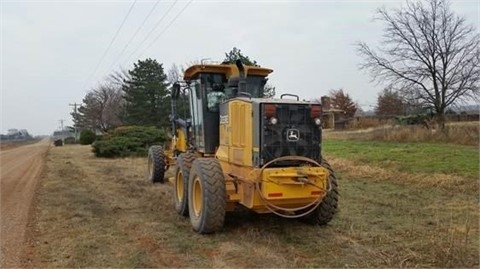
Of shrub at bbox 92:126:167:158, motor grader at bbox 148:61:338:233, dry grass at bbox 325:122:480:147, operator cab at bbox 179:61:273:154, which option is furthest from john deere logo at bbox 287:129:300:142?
shrub at bbox 92:126:167:158

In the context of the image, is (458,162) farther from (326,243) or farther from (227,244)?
(227,244)

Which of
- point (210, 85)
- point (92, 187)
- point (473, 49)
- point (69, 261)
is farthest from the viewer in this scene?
point (473, 49)

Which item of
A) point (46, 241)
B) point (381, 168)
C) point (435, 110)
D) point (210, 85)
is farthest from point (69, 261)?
point (435, 110)

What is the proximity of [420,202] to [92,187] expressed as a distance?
309 inches

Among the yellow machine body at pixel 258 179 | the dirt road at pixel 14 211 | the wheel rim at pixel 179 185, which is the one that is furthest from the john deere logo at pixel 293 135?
the dirt road at pixel 14 211

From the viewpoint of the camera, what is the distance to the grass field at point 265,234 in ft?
18.1

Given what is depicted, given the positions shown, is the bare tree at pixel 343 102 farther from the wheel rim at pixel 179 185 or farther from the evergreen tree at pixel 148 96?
the wheel rim at pixel 179 185

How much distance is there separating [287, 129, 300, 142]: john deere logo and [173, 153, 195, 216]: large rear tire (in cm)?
219

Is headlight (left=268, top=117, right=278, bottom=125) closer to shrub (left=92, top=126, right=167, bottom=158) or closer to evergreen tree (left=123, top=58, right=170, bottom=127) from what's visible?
shrub (left=92, top=126, right=167, bottom=158)

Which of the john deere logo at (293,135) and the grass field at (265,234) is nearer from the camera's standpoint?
the grass field at (265,234)

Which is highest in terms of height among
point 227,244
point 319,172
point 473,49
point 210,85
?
point 473,49

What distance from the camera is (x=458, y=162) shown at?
13.3 m

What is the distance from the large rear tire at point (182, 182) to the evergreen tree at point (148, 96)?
28673 mm

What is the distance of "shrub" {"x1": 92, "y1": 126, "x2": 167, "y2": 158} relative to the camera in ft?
77.1
